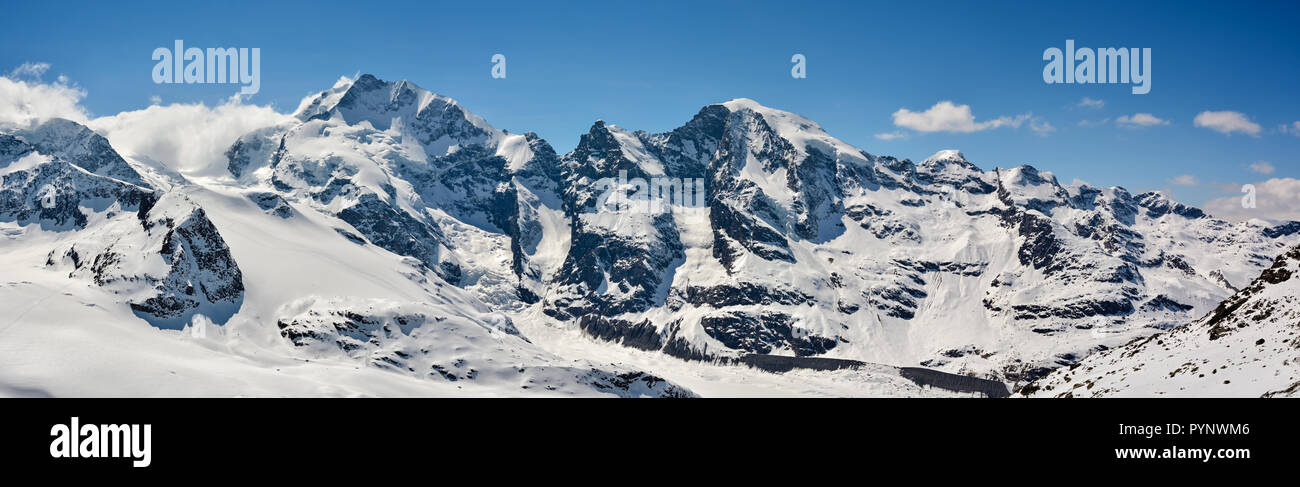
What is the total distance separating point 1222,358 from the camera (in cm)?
4612

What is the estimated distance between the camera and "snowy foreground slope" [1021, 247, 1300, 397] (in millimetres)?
40562

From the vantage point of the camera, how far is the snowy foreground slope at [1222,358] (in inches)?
1597

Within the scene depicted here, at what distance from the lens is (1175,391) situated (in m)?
44.6
